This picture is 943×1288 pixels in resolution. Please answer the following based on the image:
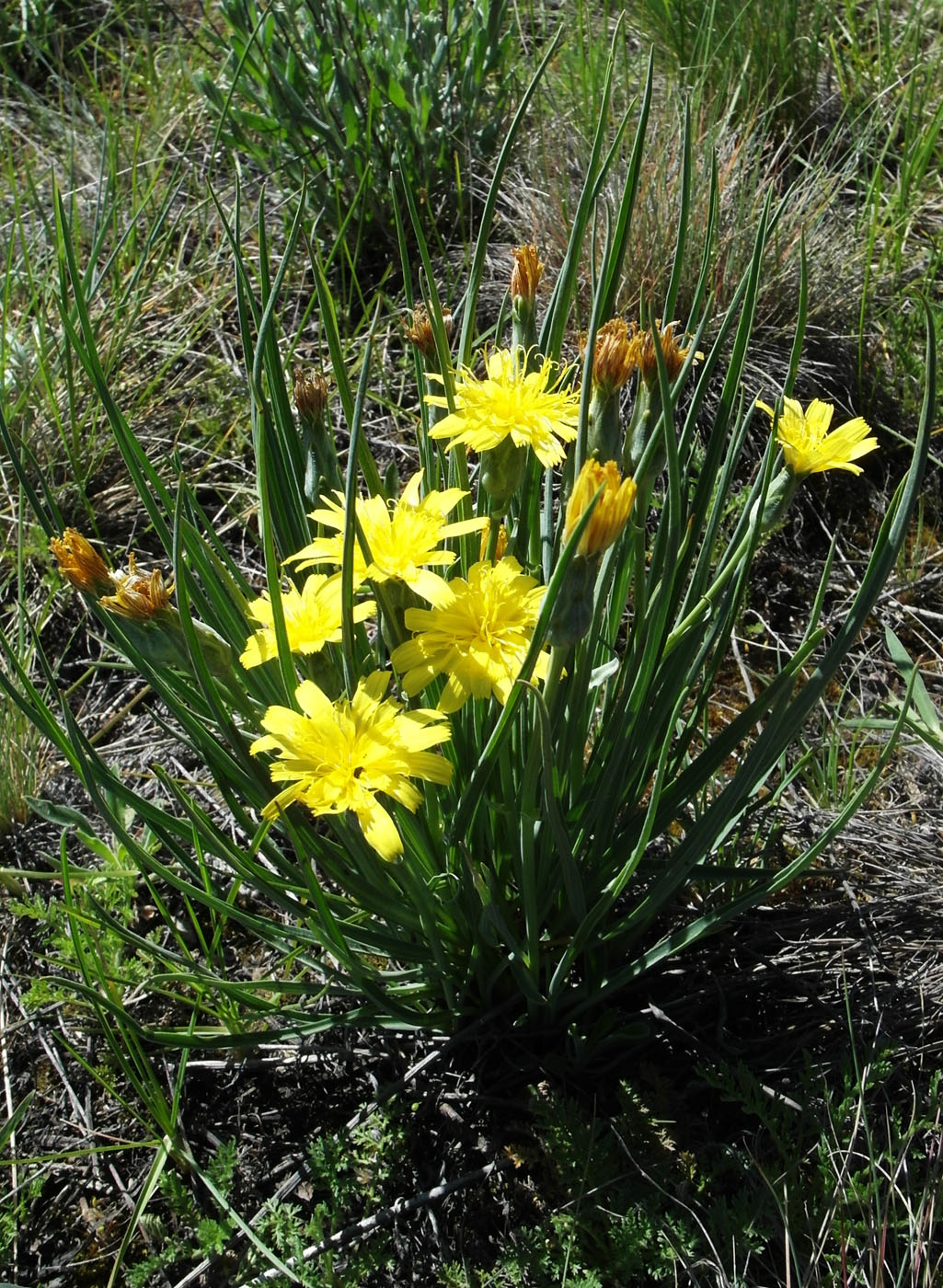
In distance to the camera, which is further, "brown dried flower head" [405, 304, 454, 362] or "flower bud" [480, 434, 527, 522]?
"brown dried flower head" [405, 304, 454, 362]

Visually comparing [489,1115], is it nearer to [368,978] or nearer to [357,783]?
[368,978]

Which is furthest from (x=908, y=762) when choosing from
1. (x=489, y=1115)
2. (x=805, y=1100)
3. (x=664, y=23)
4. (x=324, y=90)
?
(x=664, y=23)

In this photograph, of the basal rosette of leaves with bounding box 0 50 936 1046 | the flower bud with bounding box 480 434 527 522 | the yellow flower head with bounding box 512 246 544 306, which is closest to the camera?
the basal rosette of leaves with bounding box 0 50 936 1046

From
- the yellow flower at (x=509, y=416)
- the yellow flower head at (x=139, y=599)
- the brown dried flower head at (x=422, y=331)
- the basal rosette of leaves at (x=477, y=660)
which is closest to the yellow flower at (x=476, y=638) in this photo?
the basal rosette of leaves at (x=477, y=660)

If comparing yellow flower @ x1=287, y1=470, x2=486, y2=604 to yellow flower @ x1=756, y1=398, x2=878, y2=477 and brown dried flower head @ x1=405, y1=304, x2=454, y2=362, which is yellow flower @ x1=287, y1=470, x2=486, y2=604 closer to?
brown dried flower head @ x1=405, y1=304, x2=454, y2=362

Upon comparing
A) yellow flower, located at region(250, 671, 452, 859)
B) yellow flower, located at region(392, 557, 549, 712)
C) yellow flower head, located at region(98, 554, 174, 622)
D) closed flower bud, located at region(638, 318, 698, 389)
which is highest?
closed flower bud, located at region(638, 318, 698, 389)

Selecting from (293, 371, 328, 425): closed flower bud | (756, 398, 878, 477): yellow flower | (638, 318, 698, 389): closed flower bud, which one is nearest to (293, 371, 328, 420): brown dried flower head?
(293, 371, 328, 425): closed flower bud
